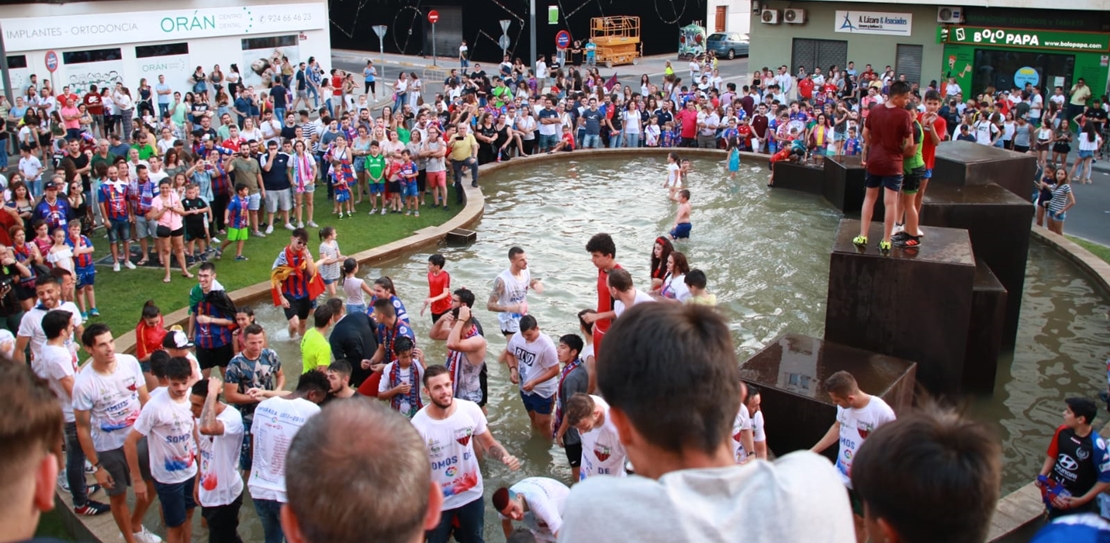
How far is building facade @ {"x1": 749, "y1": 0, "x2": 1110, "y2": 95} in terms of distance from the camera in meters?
29.6

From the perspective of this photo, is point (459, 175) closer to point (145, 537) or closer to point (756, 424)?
point (145, 537)

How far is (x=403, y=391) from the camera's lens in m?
8.55

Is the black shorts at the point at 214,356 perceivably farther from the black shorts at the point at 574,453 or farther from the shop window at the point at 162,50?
the shop window at the point at 162,50

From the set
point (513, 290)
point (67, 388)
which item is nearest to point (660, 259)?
point (513, 290)

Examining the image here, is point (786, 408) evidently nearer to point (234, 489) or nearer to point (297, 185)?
point (234, 489)

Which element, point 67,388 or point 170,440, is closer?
point 170,440

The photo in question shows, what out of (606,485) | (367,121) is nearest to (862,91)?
(367,121)

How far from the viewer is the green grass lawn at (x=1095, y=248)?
52.0 feet

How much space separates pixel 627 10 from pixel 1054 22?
84.4ft

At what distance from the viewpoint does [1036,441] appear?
31.9 ft

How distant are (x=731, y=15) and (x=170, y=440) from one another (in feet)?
176

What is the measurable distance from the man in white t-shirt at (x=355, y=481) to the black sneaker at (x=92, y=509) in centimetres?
643

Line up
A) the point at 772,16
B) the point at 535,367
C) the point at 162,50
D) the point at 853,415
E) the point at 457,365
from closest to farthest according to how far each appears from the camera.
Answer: the point at 853,415
the point at 457,365
the point at 535,367
the point at 162,50
the point at 772,16

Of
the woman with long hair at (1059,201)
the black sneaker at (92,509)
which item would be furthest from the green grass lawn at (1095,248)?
the black sneaker at (92,509)
